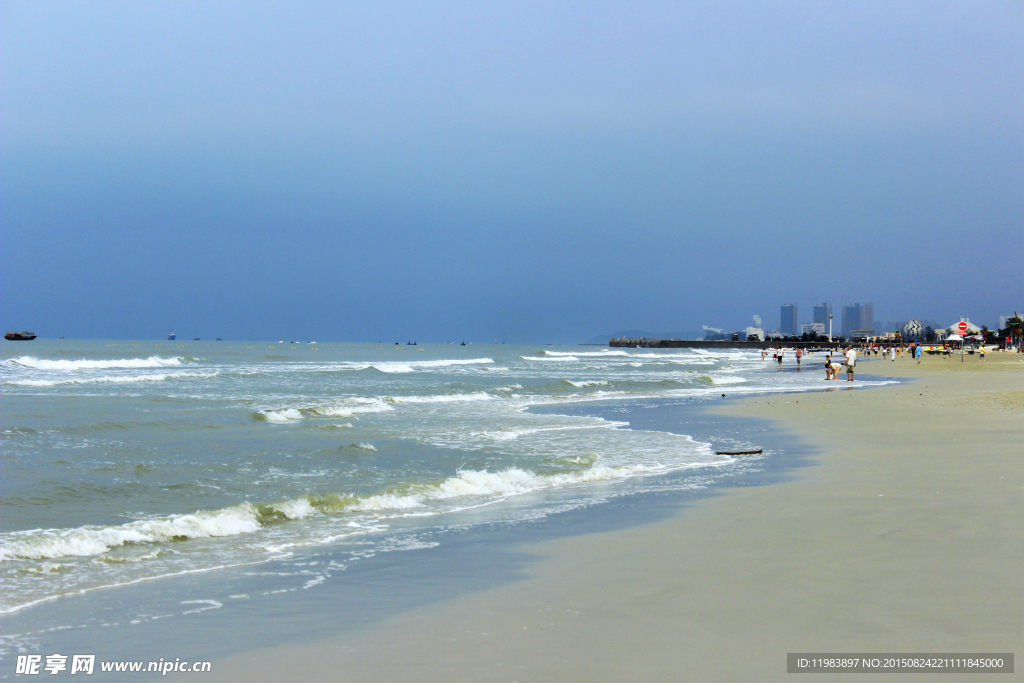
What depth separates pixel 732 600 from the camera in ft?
15.9

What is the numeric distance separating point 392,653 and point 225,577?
230cm

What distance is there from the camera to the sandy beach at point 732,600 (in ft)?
13.0

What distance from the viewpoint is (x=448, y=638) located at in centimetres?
434

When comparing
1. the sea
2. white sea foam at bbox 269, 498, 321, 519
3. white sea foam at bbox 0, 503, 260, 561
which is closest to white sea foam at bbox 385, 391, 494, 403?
the sea

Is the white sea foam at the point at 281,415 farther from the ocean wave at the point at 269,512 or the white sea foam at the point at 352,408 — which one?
the ocean wave at the point at 269,512

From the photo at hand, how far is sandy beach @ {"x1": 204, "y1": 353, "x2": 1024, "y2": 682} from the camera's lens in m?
3.95

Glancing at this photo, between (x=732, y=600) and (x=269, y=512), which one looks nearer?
(x=732, y=600)

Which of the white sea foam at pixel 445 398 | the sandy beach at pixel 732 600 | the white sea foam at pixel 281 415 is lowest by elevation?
the white sea foam at pixel 445 398

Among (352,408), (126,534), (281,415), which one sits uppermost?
(126,534)

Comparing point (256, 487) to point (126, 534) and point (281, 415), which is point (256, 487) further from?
point (281, 415)

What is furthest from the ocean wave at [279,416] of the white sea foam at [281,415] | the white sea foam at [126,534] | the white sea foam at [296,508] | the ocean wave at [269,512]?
the white sea foam at [126,534]

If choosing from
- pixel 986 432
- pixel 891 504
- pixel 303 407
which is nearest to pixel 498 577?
pixel 891 504

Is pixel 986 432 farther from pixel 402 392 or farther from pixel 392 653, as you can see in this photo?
pixel 402 392

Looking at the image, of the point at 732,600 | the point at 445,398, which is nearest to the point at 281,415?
the point at 445,398
